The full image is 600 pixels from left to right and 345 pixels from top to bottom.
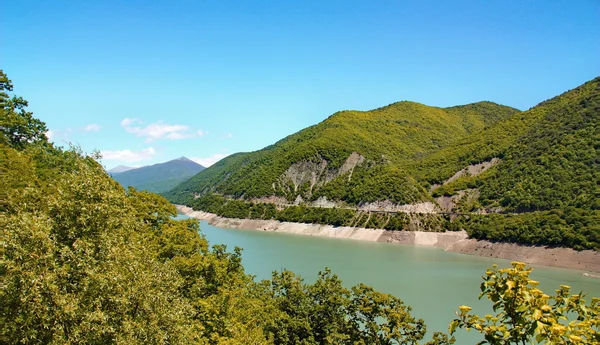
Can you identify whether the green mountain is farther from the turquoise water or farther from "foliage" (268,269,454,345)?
"foliage" (268,269,454,345)

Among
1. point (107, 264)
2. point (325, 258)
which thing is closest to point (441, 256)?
point (325, 258)

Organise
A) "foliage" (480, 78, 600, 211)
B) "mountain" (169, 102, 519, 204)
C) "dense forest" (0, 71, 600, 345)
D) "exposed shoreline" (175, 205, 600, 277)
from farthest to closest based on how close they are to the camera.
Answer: "mountain" (169, 102, 519, 204) < "foliage" (480, 78, 600, 211) < "exposed shoreline" (175, 205, 600, 277) < "dense forest" (0, 71, 600, 345)

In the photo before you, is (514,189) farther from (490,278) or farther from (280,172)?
(490,278)

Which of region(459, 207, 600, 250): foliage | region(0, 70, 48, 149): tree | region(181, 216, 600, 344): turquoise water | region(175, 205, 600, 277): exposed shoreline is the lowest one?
region(181, 216, 600, 344): turquoise water

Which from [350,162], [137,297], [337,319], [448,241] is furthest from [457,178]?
[137,297]

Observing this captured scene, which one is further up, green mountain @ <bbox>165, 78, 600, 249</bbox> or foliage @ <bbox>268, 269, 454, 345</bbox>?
green mountain @ <bbox>165, 78, 600, 249</bbox>

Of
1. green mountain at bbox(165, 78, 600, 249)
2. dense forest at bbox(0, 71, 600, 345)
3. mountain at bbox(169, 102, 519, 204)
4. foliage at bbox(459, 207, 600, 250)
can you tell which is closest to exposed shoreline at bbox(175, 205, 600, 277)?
foliage at bbox(459, 207, 600, 250)

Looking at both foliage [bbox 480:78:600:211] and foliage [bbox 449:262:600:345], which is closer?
foliage [bbox 449:262:600:345]
